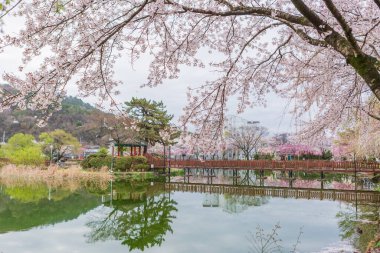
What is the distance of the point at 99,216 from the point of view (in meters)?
12.2

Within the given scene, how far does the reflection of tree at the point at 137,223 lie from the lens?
900 cm

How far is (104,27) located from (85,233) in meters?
7.47

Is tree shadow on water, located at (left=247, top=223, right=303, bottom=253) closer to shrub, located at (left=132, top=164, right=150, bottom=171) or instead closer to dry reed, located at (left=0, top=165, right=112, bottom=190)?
dry reed, located at (left=0, top=165, right=112, bottom=190)

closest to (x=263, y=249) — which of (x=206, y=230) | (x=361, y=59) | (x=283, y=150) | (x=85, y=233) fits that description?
(x=206, y=230)

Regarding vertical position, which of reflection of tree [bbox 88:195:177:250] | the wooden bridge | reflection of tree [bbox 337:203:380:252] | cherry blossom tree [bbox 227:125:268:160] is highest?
cherry blossom tree [bbox 227:125:268:160]

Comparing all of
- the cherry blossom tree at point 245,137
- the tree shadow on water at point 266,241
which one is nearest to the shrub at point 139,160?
the cherry blossom tree at point 245,137

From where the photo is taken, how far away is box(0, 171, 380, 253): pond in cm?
828

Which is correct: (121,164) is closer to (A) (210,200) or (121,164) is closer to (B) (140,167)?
(B) (140,167)

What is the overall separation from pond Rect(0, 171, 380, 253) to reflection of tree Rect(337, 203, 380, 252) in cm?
3

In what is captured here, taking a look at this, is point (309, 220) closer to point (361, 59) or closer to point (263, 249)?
point (263, 249)

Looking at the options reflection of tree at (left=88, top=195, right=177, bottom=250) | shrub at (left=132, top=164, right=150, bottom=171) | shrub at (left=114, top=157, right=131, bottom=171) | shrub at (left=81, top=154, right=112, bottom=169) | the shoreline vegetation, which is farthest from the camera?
shrub at (left=132, top=164, right=150, bottom=171)

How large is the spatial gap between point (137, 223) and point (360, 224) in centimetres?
619

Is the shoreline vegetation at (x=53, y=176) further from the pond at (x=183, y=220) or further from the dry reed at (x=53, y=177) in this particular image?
the pond at (x=183, y=220)

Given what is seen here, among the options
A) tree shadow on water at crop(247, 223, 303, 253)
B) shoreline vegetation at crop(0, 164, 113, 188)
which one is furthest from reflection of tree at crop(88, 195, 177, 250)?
shoreline vegetation at crop(0, 164, 113, 188)
